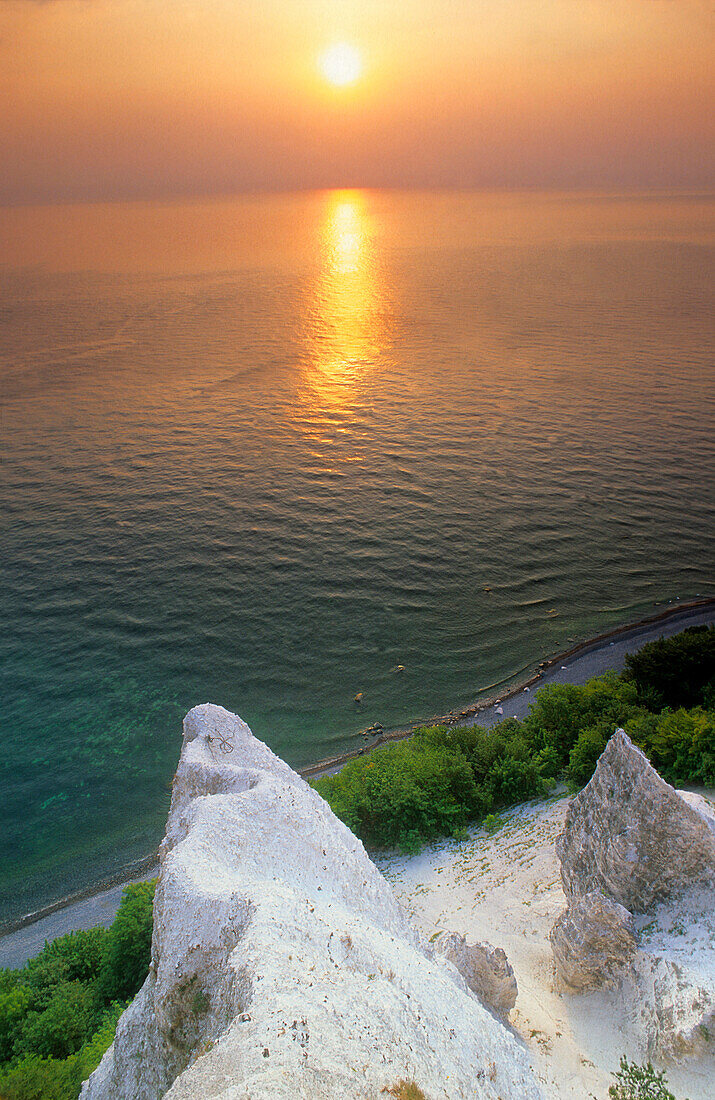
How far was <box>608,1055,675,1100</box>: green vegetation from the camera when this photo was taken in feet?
54.9

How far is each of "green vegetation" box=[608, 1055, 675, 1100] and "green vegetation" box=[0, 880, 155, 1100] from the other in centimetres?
1428

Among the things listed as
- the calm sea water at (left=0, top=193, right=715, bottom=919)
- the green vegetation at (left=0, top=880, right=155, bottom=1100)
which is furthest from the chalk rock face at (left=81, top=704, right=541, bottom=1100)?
the calm sea water at (left=0, top=193, right=715, bottom=919)

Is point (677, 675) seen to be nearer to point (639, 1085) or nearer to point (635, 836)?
point (635, 836)

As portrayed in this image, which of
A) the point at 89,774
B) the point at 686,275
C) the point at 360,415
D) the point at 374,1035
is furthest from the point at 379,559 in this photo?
the point at 686,275

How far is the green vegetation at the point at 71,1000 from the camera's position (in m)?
20.0

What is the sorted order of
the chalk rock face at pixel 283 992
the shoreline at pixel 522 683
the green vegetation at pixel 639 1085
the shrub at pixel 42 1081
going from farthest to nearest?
the shoreline at pixel 522 683
the shrub at pixel 42 1081
the green vegetation at pixel 639 1085
the chalk rock face at pixel 283 992

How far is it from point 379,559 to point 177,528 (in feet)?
70.2

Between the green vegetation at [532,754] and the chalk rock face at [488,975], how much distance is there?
1029cm

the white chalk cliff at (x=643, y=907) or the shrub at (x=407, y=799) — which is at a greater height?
the white chalk cliff at (x=643, y=907)

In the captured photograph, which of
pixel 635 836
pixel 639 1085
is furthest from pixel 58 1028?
pixel 635 836

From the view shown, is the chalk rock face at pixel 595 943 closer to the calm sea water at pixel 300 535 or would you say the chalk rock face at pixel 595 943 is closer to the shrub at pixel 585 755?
the shrub at pixel 585 755

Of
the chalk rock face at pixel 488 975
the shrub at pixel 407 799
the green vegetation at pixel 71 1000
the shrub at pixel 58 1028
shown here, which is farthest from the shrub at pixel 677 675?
the shrub at pixel 58 1028

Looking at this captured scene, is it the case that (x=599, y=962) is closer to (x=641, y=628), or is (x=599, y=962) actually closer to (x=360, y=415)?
(x=641, y=628)

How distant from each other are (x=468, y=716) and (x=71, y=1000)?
90.7ft
